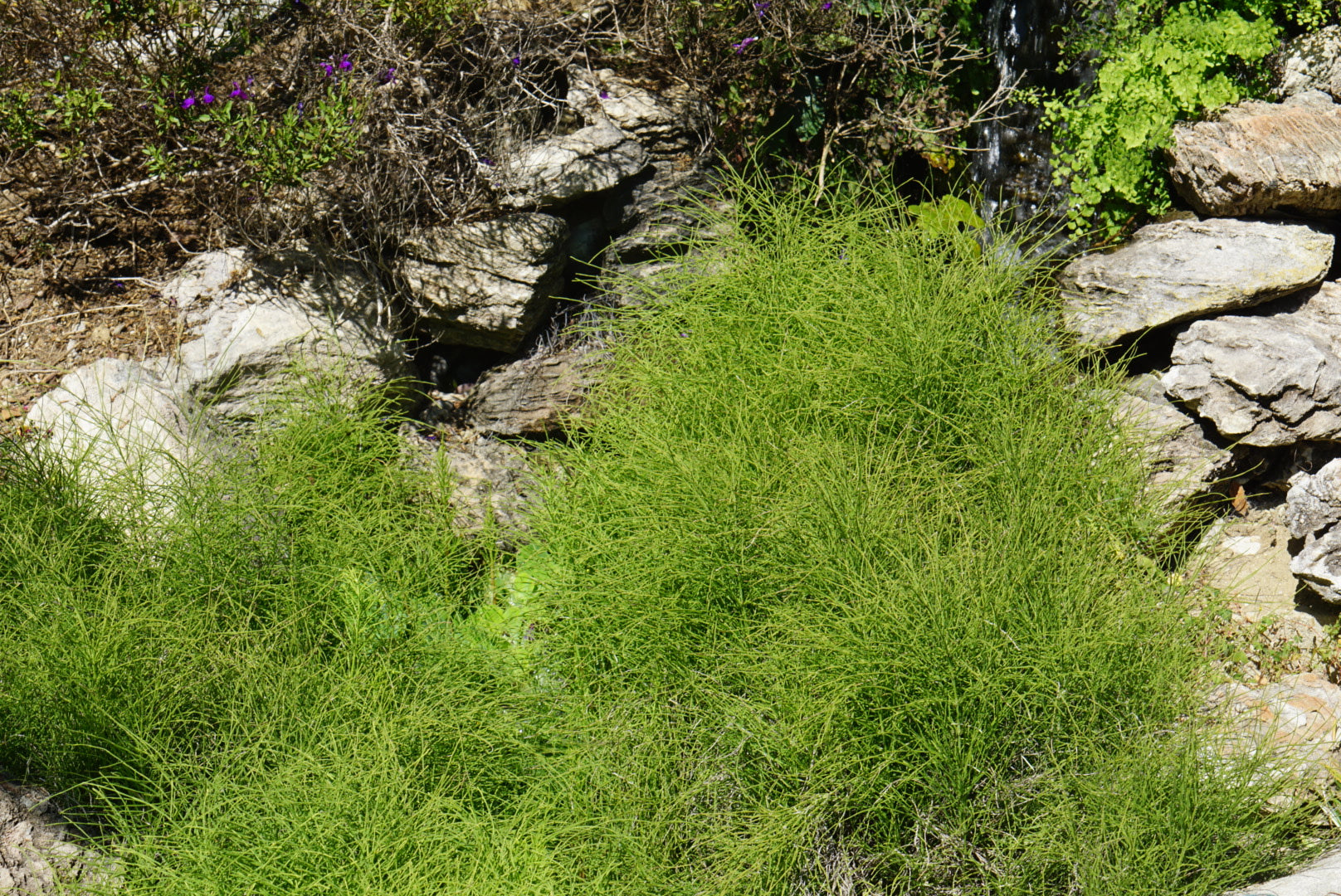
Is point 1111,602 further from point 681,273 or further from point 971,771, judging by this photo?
point 681,273

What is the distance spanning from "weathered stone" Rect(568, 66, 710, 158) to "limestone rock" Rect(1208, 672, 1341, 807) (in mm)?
2998

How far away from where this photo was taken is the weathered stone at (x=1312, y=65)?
4176mm

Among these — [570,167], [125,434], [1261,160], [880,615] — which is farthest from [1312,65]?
[125,434]

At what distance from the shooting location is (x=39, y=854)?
2.76m

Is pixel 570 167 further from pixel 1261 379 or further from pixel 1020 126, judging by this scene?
pixel 1261 379

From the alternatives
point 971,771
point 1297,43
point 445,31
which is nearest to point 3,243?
point 445,31

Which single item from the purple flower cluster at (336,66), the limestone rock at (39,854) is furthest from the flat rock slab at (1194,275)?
the limestone rock at (39,854)

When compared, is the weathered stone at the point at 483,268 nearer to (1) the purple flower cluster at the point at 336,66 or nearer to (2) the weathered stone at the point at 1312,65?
(1) the purple flower cluster at the point at 336,66

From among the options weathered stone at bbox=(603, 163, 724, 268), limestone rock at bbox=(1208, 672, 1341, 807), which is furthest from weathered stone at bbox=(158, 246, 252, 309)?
limestone rock at bbox=(1208, 672, 1341, 807)

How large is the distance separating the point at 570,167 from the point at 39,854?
305cm

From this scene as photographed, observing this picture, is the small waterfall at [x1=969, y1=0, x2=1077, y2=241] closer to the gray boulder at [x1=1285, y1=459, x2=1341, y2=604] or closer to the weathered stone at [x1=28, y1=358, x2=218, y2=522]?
the gray boulder at [x1=1285, y1=459, x2=1341, y2=604]

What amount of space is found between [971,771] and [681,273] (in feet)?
7.49

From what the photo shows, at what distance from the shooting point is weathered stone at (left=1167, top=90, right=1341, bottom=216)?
12.7ft

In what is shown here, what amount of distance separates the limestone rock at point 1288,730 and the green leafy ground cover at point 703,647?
135 millimetres
